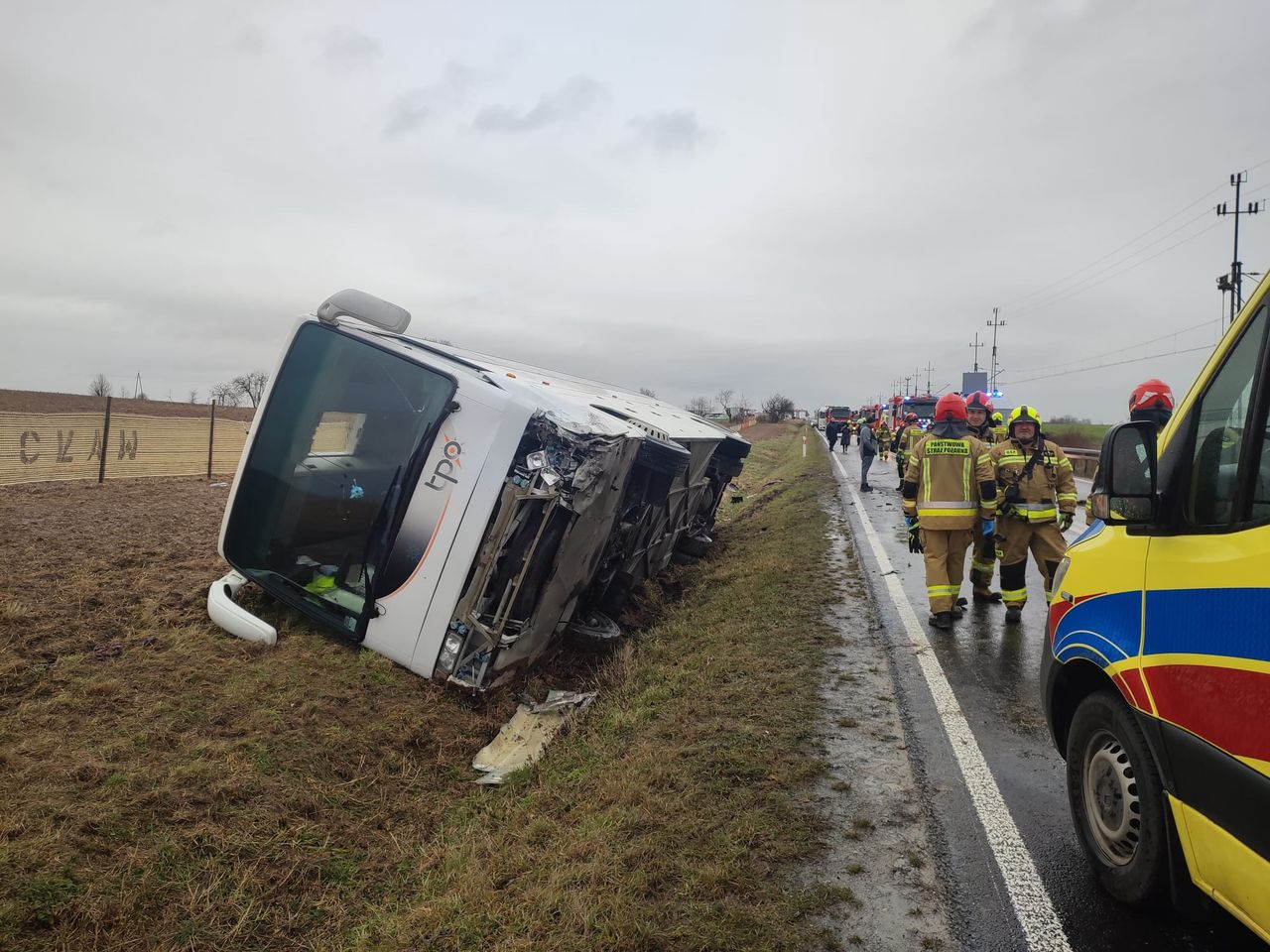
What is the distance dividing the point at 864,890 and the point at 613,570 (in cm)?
351

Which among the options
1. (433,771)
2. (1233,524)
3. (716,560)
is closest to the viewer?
(1233,524)

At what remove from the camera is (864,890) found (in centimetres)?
253

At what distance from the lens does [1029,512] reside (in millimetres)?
5812

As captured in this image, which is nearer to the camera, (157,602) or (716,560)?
(157,602)

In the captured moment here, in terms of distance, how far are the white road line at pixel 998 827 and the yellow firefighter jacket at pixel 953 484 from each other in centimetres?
108

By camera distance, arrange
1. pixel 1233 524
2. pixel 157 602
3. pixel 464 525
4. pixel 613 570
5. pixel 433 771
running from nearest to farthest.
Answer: pixel 1233 524
pixel 433 771
pixel 464 525
pixel 157 602
pixel 613 570

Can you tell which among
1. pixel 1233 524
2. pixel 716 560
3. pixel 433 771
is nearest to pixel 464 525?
pixel 433 771

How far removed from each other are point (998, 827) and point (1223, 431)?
1.67 metres

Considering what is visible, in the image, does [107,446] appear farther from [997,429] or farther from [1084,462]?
[1084,462]

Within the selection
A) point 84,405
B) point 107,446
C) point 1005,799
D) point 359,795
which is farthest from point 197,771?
point 84,405

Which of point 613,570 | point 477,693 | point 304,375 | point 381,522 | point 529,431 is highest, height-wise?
point 304,375

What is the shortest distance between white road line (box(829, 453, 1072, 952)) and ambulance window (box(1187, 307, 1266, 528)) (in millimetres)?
1314

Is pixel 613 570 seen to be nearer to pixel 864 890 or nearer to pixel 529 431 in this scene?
pixel 529 431

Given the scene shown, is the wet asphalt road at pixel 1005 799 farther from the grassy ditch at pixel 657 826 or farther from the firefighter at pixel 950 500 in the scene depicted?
the grassy ditch at pixel 657 826
